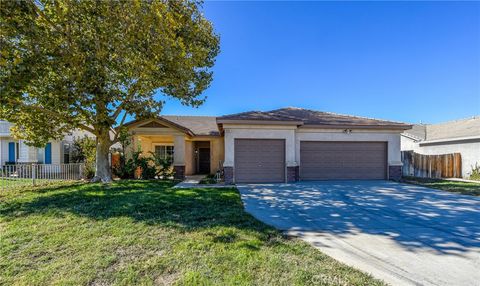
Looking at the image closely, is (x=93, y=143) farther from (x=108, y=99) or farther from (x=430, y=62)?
(x=430, y=62)

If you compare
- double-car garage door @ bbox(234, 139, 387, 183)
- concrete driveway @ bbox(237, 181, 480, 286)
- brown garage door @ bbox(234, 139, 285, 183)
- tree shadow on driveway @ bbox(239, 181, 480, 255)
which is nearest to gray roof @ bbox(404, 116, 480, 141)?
double-car garage door @ bbox(234, 139, 387, 183)

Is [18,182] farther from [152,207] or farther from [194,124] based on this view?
[194,124]

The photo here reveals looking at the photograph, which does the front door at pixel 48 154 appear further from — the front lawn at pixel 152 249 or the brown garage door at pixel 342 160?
the brown garage door at pixel 342 160

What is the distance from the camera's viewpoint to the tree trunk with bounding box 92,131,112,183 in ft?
40.8

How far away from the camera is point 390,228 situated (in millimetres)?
5473

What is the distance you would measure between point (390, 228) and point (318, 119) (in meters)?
9.46

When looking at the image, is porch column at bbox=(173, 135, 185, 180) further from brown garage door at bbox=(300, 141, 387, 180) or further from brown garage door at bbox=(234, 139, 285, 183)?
brown garage door at bbox=(300, 141, 387, 180)

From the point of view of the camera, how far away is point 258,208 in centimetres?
716

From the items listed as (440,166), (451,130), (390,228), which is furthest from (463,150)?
(390,228)

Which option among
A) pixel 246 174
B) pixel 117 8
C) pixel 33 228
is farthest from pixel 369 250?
pixel 117 8

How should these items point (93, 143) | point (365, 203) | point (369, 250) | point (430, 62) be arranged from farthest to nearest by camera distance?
1. point (93, 143)
2. point (430, 62)
3. point (365, 203)
4. point (369, 250)

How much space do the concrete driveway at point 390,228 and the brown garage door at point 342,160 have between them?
12.1 feet

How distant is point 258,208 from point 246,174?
17.8 feet

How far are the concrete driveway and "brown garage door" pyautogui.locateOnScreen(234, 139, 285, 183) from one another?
278 centimetres
